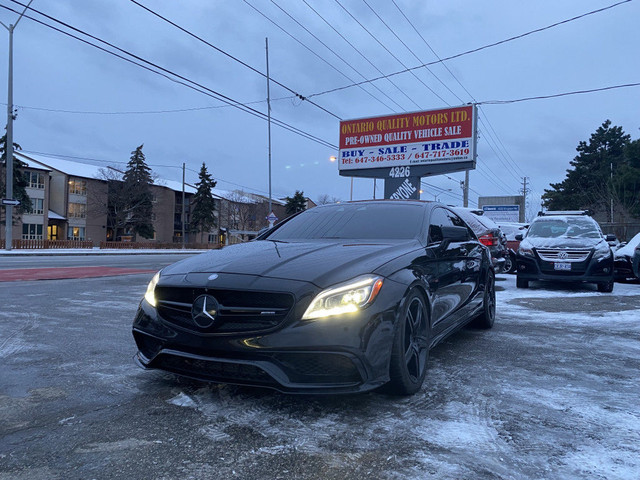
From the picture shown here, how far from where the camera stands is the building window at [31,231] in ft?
173

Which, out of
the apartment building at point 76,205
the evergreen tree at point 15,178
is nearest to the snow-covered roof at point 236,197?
the apartment building at point 76,205

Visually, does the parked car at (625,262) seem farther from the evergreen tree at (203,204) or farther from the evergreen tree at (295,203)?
the evergreen tree at (295,203)

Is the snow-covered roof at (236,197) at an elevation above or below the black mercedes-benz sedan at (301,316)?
above

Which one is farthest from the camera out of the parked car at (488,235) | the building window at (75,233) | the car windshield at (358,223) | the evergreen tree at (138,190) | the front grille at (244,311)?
the building window at (75,233)

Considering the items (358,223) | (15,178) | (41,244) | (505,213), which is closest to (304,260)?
(358,223)

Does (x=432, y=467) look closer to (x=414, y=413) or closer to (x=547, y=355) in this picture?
(x=414, y=413)

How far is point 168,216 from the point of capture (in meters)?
66.8

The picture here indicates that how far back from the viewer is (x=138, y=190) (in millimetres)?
52438

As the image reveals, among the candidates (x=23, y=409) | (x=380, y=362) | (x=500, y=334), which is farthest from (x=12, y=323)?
(x=500, y=334)

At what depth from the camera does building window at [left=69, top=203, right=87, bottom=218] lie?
57656 millimetres

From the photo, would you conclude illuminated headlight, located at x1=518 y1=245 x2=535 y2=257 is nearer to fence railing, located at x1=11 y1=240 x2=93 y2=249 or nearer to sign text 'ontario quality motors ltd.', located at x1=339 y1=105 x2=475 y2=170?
sign text 'ontario quality motors ltd.', located at x1=339 y1=105 x2=475 y2=170

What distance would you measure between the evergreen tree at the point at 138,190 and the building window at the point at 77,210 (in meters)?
8.20

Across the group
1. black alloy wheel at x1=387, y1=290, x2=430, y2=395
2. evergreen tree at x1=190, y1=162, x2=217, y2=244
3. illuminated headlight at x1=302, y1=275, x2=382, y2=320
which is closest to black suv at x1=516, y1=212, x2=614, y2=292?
black alloy wheel at x1=387, y1=290, x2=430, y2=395

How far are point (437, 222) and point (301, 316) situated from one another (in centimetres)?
238
